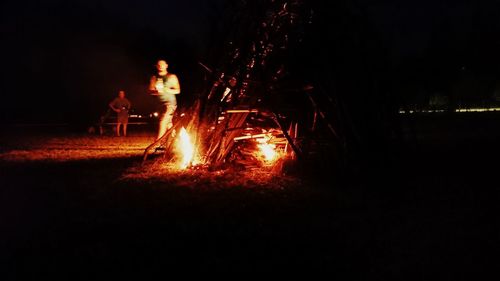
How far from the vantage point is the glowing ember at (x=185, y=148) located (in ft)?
27.0

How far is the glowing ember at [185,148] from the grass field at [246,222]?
0.53 metres

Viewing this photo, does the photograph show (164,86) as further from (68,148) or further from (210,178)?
(210,178)

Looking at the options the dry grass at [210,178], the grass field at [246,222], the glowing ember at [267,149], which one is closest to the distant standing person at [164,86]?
the grass field at [246,222]

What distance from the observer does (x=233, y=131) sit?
27.0 ft

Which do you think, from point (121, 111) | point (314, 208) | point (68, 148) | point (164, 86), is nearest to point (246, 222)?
point (314, 208)

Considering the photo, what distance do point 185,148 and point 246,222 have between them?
12.3 feet

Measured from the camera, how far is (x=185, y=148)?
8.49m

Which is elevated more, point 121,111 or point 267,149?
point 121,111

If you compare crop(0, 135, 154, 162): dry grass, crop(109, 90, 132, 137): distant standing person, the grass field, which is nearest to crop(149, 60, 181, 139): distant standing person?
crop(0, 135, 154, 162): dry grass

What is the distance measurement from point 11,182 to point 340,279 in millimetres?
5593

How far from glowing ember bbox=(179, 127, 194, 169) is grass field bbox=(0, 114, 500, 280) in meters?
0.53

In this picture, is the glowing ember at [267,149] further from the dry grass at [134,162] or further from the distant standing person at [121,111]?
the distant standing person at [121,111]

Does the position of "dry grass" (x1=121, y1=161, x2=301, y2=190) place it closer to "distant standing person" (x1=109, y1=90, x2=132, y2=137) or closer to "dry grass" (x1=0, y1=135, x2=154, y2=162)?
"dry grass" (x1=0, y1=135, x2=154, y2=162)

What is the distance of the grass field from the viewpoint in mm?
3930
